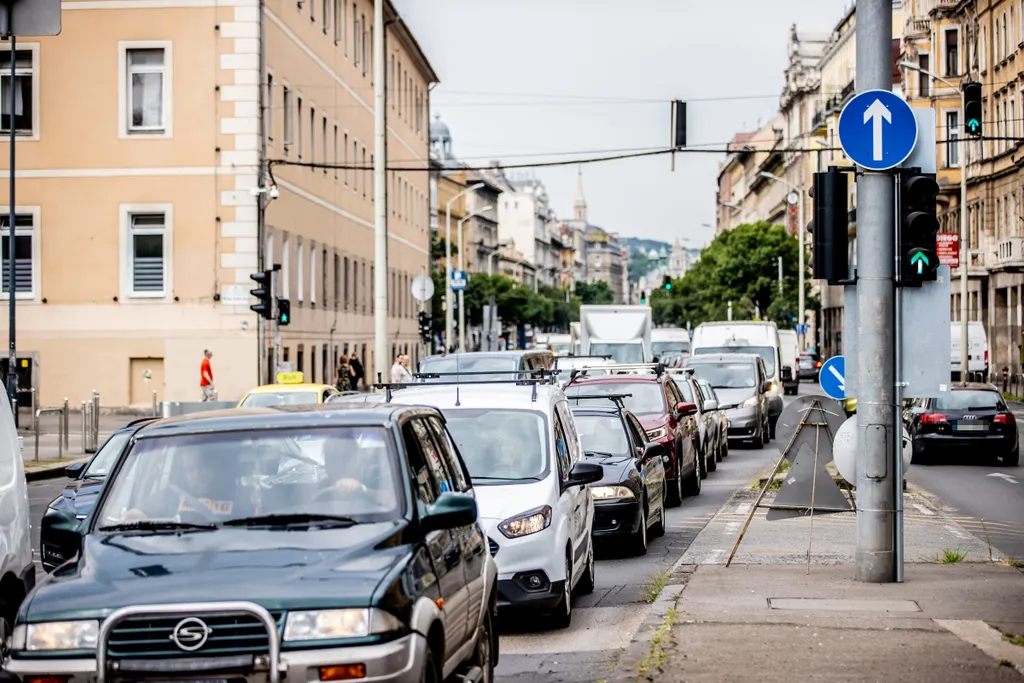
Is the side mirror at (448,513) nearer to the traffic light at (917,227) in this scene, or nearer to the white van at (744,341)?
the traffic light at (917,227)

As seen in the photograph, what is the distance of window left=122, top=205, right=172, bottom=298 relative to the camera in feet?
144

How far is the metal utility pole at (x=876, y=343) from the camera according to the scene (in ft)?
41.2

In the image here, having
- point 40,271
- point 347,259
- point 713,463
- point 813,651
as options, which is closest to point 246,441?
point 813,651

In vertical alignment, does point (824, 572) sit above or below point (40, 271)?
below

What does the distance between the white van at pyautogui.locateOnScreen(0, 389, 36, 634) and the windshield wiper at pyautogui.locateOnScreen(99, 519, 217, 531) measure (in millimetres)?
1764

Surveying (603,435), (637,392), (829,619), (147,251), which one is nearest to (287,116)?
(147,251)

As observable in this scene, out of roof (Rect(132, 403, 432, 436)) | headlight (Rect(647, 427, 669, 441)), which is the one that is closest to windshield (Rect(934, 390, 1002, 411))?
headlight (Rect(647, 427, 669, 441))

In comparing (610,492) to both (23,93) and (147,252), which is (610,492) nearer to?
(147,252)

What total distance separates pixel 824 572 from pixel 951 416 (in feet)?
57.8

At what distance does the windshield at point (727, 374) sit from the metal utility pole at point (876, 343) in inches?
957

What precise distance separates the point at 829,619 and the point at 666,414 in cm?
1158

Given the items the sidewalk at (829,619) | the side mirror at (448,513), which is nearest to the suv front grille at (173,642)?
the side mirror at (448,513)

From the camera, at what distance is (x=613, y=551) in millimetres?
16641

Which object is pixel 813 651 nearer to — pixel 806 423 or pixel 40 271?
pixel 806 423
